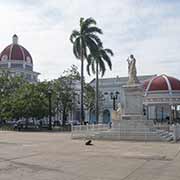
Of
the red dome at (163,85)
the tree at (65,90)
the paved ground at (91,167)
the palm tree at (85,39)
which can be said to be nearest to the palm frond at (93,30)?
the palm tree at (85,39)

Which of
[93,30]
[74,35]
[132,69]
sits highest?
[93,30]

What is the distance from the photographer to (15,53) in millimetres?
88812

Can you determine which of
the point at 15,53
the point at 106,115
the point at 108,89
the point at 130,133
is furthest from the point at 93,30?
the point at 15,53

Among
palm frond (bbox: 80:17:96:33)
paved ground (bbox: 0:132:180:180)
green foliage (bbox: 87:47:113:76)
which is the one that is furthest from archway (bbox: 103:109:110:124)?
paved ground (bbox: 0:132:180:180)

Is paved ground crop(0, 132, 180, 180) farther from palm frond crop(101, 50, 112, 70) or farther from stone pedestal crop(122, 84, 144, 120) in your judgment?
palm frond crop(101, 50, 112, 70)

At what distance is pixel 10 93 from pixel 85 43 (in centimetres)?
2034

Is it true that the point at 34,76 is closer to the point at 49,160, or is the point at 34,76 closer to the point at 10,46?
the point at 10,46

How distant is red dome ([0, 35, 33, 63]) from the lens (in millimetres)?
88562

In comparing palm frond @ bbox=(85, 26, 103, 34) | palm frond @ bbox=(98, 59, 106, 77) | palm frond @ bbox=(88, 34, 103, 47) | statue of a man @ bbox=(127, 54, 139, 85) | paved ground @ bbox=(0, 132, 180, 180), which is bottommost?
paved ground @ bbox=(0, 132, 180, 180)

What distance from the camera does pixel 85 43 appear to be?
4162cm

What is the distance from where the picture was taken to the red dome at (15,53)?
88562mm

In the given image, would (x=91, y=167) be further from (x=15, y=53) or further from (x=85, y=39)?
(x=15, y=53)

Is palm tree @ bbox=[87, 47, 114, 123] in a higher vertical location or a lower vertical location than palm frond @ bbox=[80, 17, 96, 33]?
lower

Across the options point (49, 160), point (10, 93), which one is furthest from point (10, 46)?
point (49, 160)
